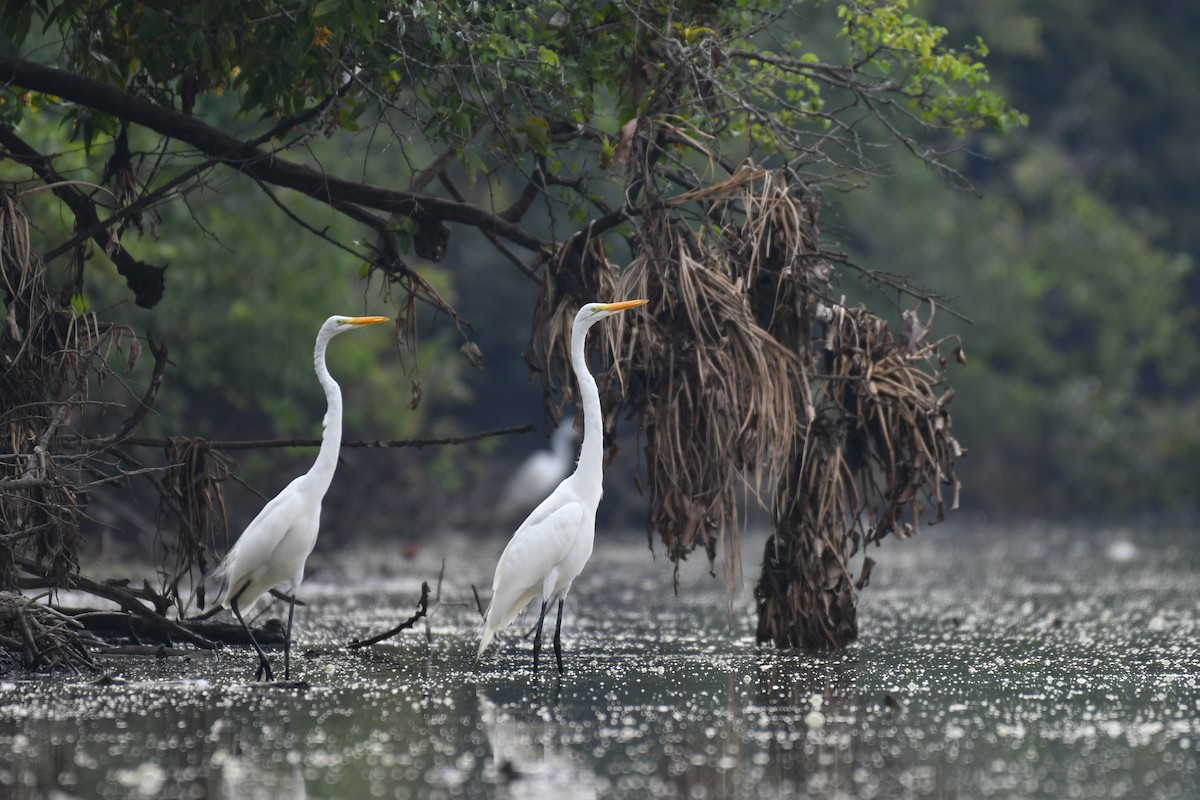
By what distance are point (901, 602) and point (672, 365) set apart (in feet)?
15.9

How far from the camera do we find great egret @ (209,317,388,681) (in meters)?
7.18

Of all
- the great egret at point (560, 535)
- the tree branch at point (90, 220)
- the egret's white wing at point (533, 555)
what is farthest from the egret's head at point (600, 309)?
the tree branch at point (90, 220)

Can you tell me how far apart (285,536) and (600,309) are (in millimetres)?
1896

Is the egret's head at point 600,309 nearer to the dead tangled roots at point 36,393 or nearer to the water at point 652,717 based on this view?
the water at point 652,717

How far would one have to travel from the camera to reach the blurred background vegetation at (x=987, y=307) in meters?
17.4

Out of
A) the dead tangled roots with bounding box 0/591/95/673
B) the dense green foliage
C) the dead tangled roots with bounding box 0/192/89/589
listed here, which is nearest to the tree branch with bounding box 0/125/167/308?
the dead tangled roots with bounding box 0/192/89/589

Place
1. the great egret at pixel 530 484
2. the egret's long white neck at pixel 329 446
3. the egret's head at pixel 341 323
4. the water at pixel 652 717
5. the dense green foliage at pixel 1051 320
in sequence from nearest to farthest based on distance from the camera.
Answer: the water at pixel 652 717 → the egret's long white neck at pixel 329 446 → the egret's head at pixel 341 323 → the great egret at pixel 530 484 → the dense green foliage at pixel 1051 320

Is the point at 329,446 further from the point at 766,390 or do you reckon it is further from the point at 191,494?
the point at 766,390

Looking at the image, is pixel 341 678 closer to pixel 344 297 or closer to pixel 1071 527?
pixel 344 297

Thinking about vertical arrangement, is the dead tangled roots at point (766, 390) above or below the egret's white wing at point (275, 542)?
above

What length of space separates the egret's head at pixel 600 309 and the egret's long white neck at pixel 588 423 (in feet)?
0.05

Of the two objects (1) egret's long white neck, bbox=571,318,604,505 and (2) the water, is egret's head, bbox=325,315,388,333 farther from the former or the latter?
(2) the water

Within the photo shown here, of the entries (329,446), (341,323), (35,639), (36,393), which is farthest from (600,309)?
(35,639)

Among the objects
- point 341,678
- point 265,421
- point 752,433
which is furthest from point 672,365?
point 265,421
